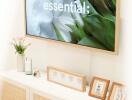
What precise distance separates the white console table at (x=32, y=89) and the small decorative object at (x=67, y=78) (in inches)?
1.5

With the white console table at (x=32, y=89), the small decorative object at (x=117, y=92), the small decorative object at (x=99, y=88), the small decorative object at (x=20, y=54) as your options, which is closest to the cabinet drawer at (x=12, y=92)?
the white console table at (x=32, y=89)

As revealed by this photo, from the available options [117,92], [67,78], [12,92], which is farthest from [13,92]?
[117,92]

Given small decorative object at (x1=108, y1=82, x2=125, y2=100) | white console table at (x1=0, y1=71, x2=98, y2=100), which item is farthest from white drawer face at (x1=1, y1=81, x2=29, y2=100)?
small decorative object at (x1=108, y1=82, x2=125, y2=100)

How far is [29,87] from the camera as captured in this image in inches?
103

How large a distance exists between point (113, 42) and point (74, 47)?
0.47 m

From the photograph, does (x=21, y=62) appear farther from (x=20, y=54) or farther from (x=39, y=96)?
(x=39, y=96)

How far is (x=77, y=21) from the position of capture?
2.43 metres

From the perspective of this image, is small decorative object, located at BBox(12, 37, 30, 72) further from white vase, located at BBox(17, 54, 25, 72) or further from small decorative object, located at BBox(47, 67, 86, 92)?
small decorative object, located at BBox(47, 67, 86, 92)

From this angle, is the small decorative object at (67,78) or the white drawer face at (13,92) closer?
the small decorative object at (67,78)

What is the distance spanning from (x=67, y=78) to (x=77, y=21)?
20.5 inches

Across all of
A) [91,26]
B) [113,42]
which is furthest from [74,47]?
[113,42]

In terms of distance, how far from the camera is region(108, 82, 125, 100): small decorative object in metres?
2.10

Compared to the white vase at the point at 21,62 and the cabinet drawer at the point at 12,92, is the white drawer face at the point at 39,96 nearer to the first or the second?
the cabinet drawer at the point at 12,92

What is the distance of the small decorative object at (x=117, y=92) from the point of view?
2103mm
